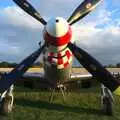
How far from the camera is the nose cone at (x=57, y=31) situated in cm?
1509

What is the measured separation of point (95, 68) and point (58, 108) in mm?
3902

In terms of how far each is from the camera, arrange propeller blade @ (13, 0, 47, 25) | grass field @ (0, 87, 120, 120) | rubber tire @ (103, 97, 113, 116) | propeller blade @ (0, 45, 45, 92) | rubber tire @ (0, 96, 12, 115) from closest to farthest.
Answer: propeller blade @ (0, 45, 45, 92) < grass field @ (0, 87, 120, 120) < propeller blade @ (13, 0, 47, 25) < rubber tire @ (0, 96, 12, 115) < rubber tire @ (103, 97, 113, 116)

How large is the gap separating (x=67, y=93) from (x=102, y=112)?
6.09 m

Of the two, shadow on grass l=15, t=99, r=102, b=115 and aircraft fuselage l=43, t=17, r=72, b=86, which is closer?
aircraft fuselage l=43, t=17, r=72, b=86

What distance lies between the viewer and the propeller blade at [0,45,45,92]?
15.9 metres

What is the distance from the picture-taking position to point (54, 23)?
1508 centimetres

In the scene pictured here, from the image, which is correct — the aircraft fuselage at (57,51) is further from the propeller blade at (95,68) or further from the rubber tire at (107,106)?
the rubber tire at (107,106)

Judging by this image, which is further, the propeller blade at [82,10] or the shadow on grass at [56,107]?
the shadow on grass at [56,107]

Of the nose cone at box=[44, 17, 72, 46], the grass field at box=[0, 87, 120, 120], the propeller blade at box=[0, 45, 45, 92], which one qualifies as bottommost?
the grass field at box=[0, 87, 120, 120]

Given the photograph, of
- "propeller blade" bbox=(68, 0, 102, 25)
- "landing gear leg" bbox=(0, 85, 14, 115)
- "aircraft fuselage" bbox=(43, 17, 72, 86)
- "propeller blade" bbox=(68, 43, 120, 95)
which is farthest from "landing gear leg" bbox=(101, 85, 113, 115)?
"landing gear leg" bbox=(0, 85, 14, 115)

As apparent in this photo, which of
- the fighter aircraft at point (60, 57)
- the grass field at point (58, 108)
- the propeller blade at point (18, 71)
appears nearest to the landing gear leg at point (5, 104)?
the fighter aircraft at point (60, 57)

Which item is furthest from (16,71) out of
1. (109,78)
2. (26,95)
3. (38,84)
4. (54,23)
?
(26,95)

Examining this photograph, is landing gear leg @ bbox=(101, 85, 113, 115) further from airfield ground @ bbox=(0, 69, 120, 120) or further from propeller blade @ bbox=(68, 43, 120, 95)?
propeller blade @ bbox=(68, 43, 120, 95)

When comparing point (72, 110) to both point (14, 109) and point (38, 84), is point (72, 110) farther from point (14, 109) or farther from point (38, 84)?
point (38, 84)
